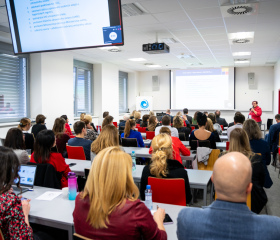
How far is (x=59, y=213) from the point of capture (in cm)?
213

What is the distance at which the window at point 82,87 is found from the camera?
34.5 ft

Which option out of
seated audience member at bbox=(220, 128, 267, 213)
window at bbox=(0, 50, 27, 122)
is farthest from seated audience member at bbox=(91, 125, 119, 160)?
window at bbox=(0, 50, 27, 122)

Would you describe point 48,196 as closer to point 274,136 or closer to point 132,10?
point 132,10

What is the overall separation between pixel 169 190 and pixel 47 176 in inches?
49.8

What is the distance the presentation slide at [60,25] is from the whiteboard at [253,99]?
11749 millimetres

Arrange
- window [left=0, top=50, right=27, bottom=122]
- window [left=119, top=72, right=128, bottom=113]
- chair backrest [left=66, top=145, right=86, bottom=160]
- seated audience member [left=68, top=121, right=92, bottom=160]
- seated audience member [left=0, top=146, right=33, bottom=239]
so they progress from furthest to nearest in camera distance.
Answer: window [left=119, top=72, right=128, bottom=113] < window [left=0, top=50, right=27, bottom=122] < seated audience member [left=68, top=121, right=92, bottom=160] < chair backrest [left=66, top=145, right=86, bottom=160] < seated audience member [left=0, top=146, right=33, bottom=239]

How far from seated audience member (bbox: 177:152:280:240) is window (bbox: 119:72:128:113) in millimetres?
12774

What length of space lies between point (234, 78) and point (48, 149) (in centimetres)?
1228

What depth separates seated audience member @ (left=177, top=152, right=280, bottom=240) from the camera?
1.17 metres

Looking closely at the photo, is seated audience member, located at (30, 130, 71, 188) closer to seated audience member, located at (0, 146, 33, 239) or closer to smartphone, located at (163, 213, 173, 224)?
seated audience member, located at (0, 146, 33, 239)

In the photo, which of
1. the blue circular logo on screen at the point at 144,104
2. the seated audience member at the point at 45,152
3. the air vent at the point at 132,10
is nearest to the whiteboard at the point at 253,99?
the blue circular logo on screen at the point at 144,104

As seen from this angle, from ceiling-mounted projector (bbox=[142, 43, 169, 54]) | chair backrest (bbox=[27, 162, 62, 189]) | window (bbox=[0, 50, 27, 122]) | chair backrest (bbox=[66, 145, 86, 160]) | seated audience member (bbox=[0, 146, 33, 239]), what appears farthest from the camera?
window (bbox=[0, 50, 27, 122])

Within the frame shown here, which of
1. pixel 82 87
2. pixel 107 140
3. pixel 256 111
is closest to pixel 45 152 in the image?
pixel 107 140

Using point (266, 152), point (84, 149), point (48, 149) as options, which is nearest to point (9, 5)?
point (48, 149)
